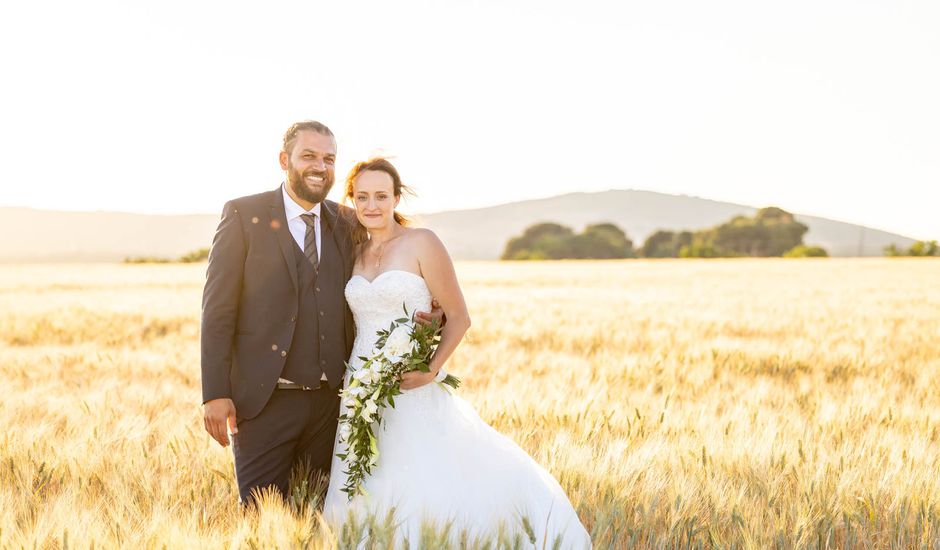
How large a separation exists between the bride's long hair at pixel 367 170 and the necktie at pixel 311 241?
205 millimetres

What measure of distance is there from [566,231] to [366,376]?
84.3 meters

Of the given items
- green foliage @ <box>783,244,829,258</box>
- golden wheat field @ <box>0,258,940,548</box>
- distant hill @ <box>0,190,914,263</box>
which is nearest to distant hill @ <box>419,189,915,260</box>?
distant hill @ <box>0,190,914,263</box>

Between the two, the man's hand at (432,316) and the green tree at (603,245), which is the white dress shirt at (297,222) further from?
the green tree at (603,245)

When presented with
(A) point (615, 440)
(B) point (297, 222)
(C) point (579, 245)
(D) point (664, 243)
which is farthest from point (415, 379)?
(D) point (664, 243)

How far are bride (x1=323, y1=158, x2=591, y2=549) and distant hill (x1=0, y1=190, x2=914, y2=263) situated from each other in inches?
2617

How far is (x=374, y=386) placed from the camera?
10.4 feet

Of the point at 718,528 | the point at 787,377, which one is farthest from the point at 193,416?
the point at 787,377

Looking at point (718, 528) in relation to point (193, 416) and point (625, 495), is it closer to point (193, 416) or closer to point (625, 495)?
point (625, 495)

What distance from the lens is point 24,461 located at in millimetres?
3602

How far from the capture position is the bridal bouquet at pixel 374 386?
314 centimetres

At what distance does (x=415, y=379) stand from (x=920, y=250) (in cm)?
7857

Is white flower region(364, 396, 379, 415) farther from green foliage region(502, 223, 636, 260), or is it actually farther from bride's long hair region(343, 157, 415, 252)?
green foliage region(502, 223, 636, 260)

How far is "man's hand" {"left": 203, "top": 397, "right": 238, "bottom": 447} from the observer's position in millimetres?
3369

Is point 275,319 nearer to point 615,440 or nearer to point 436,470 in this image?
point 436,470
